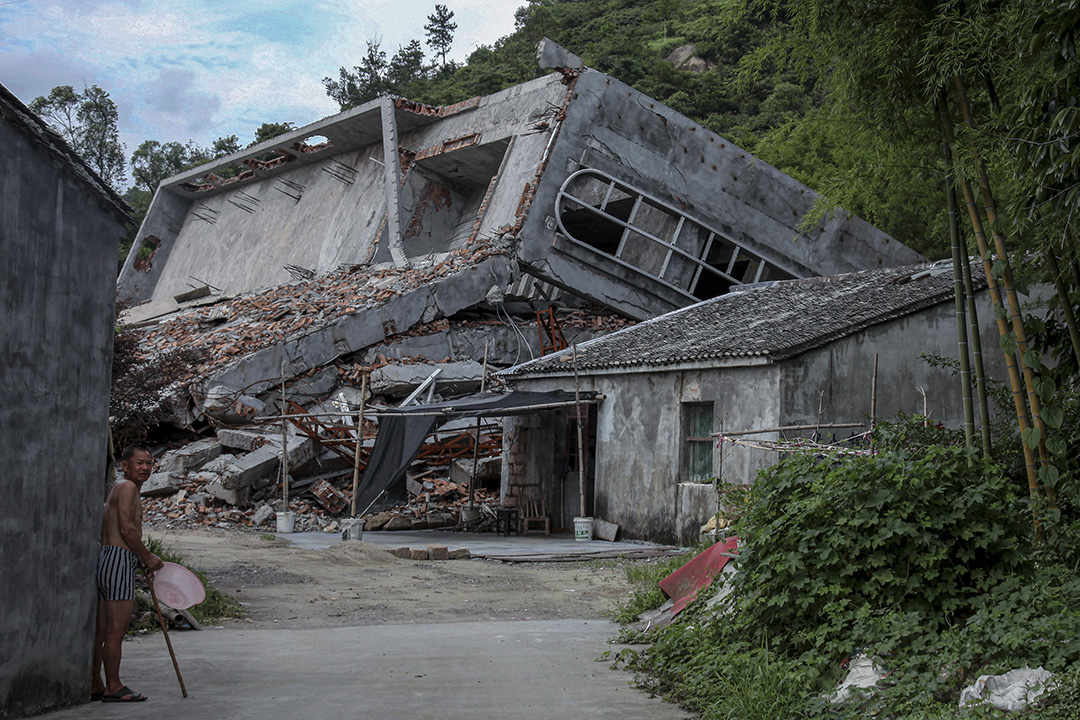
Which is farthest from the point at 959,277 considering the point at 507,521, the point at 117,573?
the point at 507,521

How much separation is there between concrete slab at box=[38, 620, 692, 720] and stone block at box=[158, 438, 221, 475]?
13.0 meters

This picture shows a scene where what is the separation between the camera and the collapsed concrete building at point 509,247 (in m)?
23.0

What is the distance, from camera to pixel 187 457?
2097 centimetres

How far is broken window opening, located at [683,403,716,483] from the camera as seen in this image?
53.1 feet

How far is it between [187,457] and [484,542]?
7.59 metres

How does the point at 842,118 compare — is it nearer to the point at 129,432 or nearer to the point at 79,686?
the point at 79,686

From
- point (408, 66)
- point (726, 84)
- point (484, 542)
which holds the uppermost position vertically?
point (408, 66)

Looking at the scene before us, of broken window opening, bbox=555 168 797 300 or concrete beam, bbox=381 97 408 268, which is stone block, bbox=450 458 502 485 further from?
concrete beam, bbox=381 97 408 268

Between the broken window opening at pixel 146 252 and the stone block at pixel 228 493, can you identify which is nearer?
the stone block at pixel 228 493

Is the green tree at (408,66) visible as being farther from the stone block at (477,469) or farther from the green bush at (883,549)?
the green bush at (883,549)

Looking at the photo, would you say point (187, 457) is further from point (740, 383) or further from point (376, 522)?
point (740, 383)

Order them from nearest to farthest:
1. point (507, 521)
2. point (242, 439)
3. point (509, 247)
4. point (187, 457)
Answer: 1. point (507, 521)
2. point (187, 457)
3. point (242, 439)
4. point (509, 247)

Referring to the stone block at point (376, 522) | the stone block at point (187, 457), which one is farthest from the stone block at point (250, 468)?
the stone block at point (376, 522)

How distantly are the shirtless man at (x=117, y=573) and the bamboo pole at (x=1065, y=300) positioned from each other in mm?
5973
